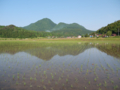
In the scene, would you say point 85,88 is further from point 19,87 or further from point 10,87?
point 10,87

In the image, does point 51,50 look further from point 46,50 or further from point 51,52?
point 51,52

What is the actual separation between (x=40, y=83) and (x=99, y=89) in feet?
10.9

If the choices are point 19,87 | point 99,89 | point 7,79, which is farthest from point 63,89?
Result: point 7,79

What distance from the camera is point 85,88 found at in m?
5.25

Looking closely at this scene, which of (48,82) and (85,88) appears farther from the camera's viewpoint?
(48,82)

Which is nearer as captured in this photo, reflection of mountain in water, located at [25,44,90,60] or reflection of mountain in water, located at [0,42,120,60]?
reflection of mountain in water, located at [25,44,90,60]

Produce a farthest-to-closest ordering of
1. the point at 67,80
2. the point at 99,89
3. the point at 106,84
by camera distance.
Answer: the point at 67,80, the point at 106,84, the point at 99,89

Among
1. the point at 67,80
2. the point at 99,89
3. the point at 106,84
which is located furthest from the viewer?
the point at 67,80

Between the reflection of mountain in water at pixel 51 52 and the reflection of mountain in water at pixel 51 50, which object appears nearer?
the reflection of mountain in water at pixel 51 52

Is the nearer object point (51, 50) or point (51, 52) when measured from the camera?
point (51, 52)

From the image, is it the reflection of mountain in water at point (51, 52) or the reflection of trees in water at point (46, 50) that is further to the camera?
the reflection of trees in water at point (46, 50)

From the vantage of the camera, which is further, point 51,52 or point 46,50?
point 46,50

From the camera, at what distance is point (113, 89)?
16.9 ft

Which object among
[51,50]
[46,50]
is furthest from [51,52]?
[46,50]
